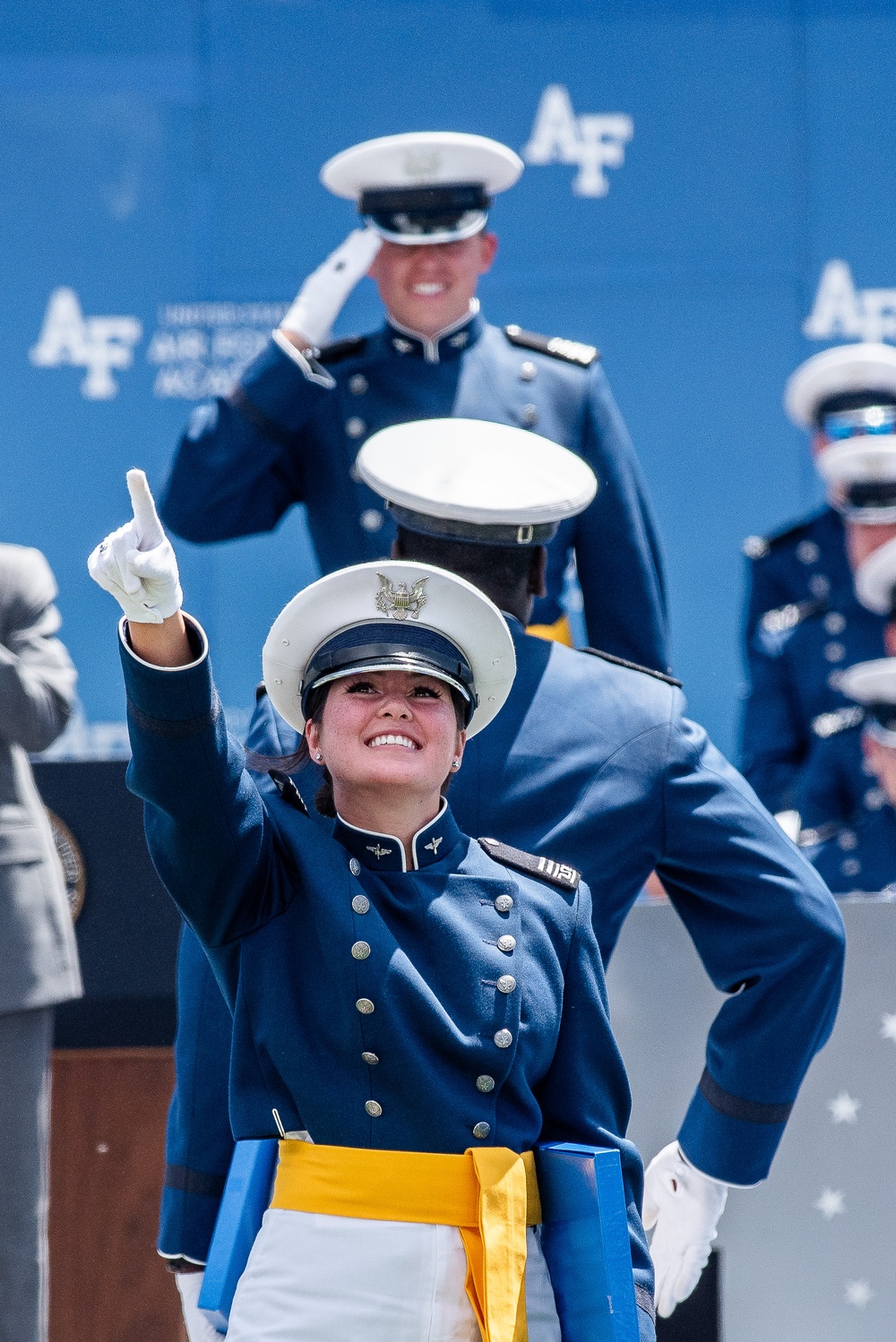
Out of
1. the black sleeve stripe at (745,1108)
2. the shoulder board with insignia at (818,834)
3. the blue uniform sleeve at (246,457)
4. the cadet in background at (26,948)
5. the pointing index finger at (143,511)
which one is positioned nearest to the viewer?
the pointing index finger at (143,511)

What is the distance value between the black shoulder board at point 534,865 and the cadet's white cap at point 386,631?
16 centimetres

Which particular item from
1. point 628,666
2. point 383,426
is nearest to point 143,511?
point 628,666

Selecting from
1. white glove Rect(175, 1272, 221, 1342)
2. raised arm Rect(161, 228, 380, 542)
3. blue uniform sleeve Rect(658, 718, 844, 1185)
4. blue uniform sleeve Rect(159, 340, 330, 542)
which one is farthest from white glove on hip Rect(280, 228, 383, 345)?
white glove Rect(175, 1272, 221, 1342)

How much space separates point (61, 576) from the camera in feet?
16.0

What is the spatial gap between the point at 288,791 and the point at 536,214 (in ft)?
10.0

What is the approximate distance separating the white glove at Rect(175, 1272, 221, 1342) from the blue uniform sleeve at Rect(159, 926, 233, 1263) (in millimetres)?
28

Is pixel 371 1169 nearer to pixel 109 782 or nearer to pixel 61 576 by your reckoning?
pixel 109 782

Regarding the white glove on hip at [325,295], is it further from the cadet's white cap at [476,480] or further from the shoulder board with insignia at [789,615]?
the shoulder board with insignia at [789,615]

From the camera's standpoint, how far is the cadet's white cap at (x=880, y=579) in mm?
4512

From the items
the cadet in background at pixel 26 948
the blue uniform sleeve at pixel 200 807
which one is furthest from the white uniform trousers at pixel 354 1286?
the cadet in background at pixel 26 948

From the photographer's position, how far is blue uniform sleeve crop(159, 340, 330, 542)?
3.34 m

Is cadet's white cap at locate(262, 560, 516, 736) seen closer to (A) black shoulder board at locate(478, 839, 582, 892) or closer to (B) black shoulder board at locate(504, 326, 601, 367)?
(A) black shoulder board at locate(478, 839, 582, 892)

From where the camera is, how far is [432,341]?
11.4 ft

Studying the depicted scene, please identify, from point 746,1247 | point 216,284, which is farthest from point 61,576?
point 746,1247
